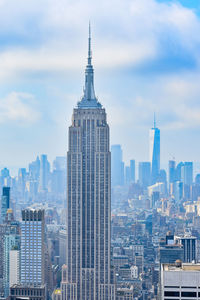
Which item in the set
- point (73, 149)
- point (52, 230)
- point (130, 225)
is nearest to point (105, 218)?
point (73, 149)

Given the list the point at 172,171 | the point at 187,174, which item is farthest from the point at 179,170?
the point at 172,171

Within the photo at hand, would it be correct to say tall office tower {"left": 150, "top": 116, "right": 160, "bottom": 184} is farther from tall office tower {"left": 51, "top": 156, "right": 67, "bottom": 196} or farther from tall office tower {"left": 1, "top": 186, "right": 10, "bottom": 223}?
tall office tower {"left": 1, "top": 186, "right": 10, "bottom": 223}

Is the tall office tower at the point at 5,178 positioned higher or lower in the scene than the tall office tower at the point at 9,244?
higher

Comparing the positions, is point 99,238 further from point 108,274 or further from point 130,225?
point 130,225

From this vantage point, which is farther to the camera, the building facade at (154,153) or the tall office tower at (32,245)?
the building facade at (154,153)

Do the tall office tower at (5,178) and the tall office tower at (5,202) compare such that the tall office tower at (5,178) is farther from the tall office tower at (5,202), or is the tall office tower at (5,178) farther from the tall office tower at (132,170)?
the tall office tower at (132,170)

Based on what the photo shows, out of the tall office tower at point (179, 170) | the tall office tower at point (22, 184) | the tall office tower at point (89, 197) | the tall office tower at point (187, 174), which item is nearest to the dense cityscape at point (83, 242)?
the tall office tower at point (89, 197)
